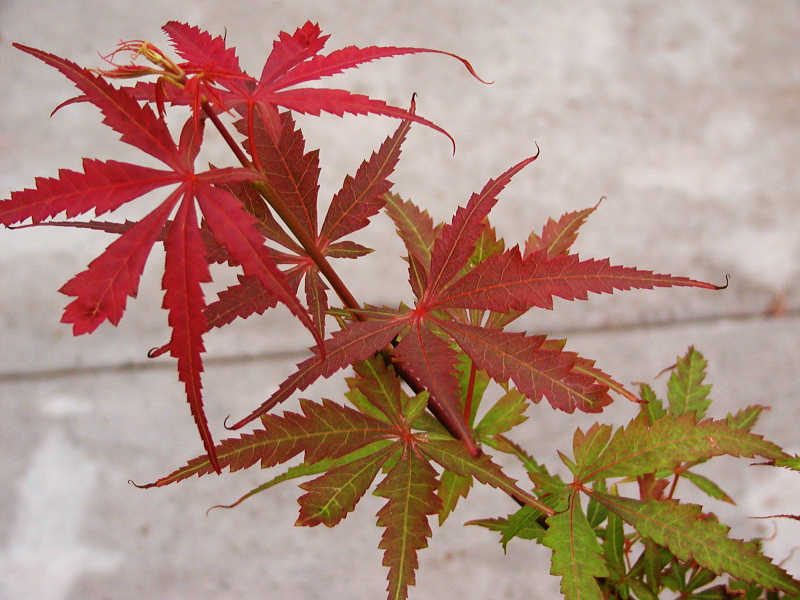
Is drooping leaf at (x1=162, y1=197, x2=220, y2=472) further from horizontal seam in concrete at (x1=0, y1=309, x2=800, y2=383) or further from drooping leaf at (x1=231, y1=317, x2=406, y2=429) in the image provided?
horizontal seam in concrete at (x1=0, y1=309, x2=800, y2=383)

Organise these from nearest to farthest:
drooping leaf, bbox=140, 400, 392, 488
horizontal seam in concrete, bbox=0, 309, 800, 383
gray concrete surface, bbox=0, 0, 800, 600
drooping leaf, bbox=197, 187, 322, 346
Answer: drooping leaf, bbox=197, 187, 322, 346 < drooping leaf, bbox=140, 400, 392, 488 < gray concrete surface, bbox=0, 0, 800, 600 < horizontal seam in concrete, bbox=0, 309, 800, 383

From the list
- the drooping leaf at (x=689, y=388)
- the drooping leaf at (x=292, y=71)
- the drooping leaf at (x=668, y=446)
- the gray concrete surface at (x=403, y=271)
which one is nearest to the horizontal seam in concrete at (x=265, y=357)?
the gray concrete surface at (x=403, y=271)

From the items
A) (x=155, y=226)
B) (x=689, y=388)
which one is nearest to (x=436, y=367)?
(x=155, y=226)

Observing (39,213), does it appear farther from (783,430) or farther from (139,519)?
(783,430)

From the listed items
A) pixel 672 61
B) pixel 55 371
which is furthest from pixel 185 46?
pixel 672 61

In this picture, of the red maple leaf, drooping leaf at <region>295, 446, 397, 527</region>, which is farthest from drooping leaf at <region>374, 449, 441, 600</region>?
the red maple leaf
